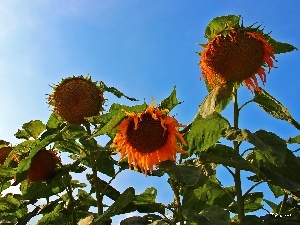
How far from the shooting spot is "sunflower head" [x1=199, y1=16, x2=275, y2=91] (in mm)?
3904

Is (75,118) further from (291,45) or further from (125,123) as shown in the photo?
(291,45)

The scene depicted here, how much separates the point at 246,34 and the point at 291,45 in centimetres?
55

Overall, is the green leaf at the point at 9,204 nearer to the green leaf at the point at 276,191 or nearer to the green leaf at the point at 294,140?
the green leaf at the point at 276,191

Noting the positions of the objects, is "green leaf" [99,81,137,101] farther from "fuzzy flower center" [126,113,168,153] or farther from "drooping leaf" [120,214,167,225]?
"drooping leaf" [120,214,167,225]

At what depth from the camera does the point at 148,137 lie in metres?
3.96

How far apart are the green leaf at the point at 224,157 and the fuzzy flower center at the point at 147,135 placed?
0.34 metres

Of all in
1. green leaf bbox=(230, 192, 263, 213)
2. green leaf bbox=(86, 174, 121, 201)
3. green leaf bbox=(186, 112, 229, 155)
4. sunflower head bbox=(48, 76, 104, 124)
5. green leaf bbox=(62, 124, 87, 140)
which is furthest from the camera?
green leaf bbox=(230, 192, 263, 213)

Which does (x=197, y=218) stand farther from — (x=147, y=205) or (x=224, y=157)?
(x=147, y=205)

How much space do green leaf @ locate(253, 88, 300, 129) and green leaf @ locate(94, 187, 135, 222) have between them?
3.90 ft

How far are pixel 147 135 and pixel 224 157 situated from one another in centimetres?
56

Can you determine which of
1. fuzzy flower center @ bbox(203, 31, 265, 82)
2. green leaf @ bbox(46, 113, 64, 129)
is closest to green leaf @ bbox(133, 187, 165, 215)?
green leaf @ bbox(46, 113, 64, 129)

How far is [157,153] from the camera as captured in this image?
13.2 ft

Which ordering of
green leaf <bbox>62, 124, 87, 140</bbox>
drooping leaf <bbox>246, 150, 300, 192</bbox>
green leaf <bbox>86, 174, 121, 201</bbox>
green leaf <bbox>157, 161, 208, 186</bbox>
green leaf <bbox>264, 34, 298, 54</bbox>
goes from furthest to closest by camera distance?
green leaf <bbox>86, 174, 121, 201</bbox>
green leaf <bbox>62, 124, 87, 140</bbox>
green leaf <bbox>264, 34, 298, 54</bbox>
drooping leaf <bbox>246, 150, 300, 192</bbox>
green leaf <bbox>157, 161, 208, 186</bbox>

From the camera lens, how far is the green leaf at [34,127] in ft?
17.6
